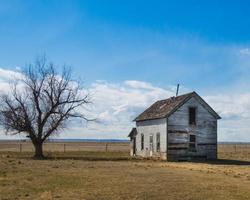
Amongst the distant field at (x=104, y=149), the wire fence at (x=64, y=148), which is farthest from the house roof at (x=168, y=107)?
the wire fence at (x=64, y=148)

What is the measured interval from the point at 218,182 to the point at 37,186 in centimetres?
801

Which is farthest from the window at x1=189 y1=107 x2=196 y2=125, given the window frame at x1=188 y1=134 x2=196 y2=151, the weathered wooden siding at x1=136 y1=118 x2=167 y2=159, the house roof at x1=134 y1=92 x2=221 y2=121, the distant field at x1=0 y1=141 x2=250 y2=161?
the distant field at x1=0 y1=141 x2=250 y2=161

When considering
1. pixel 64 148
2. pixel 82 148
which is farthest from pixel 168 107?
pixel 82 148

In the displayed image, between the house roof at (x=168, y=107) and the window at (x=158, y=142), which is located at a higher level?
the house roof at (x=168, y=107)

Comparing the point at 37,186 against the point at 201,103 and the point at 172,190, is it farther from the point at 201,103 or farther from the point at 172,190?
the point at 201,103

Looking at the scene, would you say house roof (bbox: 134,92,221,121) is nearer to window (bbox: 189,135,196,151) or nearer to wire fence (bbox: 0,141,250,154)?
window (bbox: 189,135,196,151)

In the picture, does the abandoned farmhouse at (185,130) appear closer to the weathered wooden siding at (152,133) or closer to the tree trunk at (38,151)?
the weathered wooden siding at (152,133)

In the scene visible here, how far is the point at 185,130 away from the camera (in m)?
44.4

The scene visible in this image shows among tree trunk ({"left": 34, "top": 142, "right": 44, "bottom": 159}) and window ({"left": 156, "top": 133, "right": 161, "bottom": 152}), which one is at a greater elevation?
window ({"left": 156, "top": 133, "right": 161, "bottom": 152})

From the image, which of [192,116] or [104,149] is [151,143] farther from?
[104,149]

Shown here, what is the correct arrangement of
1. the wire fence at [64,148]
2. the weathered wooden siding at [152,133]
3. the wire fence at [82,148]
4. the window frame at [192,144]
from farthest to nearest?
the wire fence at [64,148] < the wire fence at [82,148] < the window frame at [192,144] < the weathered wooden siding at [152,133]

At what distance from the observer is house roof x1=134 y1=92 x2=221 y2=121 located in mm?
44344

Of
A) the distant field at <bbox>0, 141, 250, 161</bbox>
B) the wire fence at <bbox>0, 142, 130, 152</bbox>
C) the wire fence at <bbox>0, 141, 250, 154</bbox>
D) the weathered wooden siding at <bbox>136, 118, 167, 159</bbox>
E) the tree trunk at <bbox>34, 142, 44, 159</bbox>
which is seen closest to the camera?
the weathered wooden siding at <bbox>136, 118, 167, 159</bbox>

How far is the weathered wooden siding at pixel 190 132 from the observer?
4391cm
